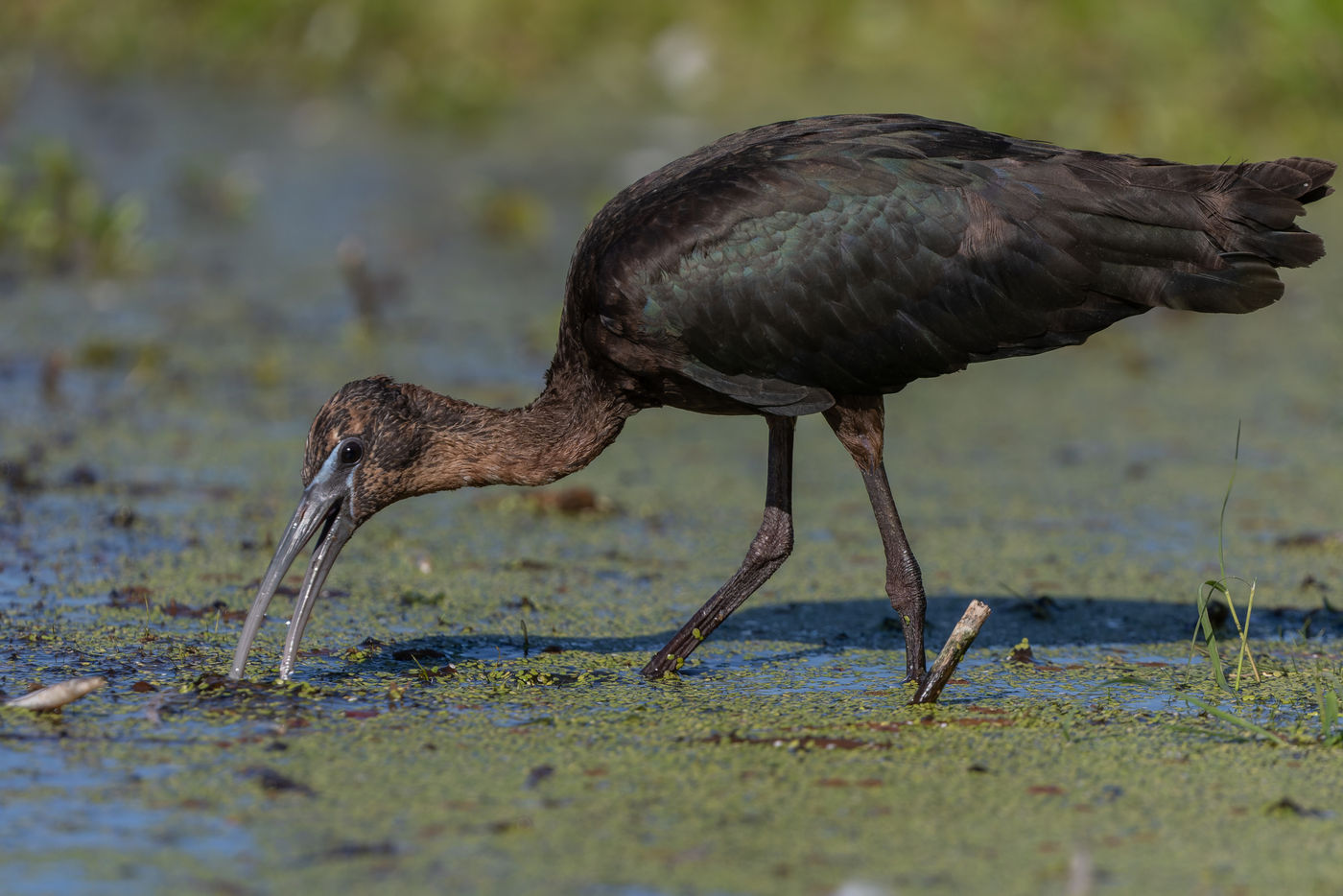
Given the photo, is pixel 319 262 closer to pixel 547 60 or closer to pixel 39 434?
pixel 39 434

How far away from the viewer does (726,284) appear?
508cm

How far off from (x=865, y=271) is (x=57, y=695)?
94.0 inches

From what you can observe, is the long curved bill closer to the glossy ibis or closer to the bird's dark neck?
the glossy ibis

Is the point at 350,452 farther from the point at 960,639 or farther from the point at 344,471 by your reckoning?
the point at 960,639

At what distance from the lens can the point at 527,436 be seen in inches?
213

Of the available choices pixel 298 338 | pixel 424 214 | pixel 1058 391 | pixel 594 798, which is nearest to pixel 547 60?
pixel 424 214

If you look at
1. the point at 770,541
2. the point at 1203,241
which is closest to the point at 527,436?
the point at 770,541

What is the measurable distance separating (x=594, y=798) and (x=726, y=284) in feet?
5.43

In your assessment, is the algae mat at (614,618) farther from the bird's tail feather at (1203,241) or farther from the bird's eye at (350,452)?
the bird's tail feather at (1203,241)

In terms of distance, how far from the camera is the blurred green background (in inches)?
516

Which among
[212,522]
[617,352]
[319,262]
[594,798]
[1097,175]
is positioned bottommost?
[594,798]

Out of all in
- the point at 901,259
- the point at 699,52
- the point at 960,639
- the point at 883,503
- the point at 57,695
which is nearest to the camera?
Answer: the point at 57,695

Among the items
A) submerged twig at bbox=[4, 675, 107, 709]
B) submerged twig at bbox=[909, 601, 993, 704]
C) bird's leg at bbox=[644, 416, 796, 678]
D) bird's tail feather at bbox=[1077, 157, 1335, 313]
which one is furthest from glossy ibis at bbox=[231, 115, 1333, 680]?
submerged twig at bbox=[4, 675, 107, 709]

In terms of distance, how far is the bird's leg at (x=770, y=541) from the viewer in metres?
5.45
